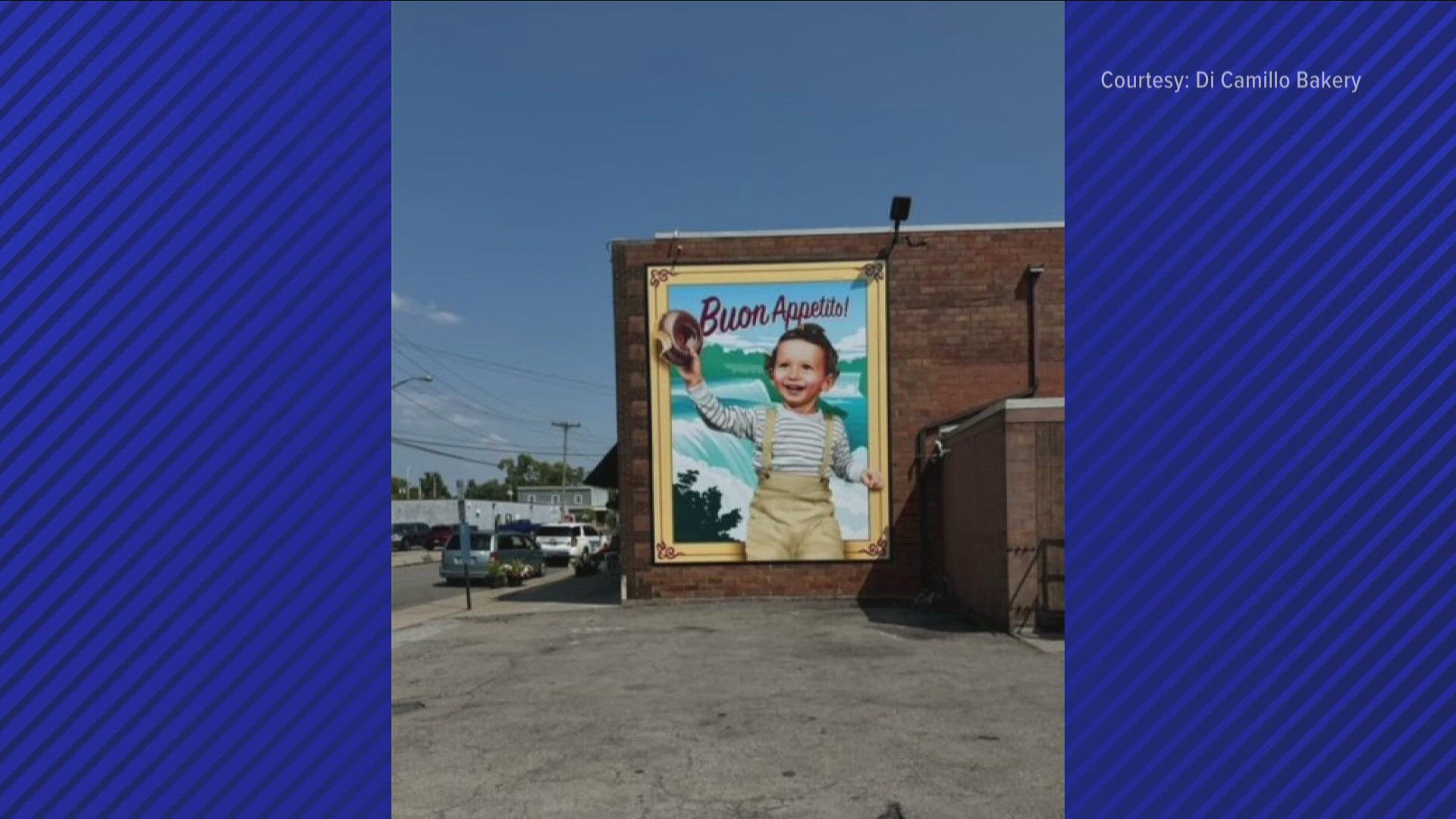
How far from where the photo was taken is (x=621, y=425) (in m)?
19.4

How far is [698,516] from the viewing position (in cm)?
1894

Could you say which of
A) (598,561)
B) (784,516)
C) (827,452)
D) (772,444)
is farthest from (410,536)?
(827,452)

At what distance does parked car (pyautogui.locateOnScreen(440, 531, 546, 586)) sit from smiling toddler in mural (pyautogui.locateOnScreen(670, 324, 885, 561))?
12.0 metres

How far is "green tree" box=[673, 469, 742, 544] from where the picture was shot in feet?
62.0

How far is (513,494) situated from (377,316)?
414 feet

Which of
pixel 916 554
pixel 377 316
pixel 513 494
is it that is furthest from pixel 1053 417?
pixel 513 494

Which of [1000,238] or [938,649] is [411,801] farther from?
[1000,238]

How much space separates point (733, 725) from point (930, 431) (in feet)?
40.3

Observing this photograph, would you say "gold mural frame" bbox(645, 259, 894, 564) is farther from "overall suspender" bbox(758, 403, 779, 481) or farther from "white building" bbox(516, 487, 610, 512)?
"white building" bbox(516, 487, 610, 512)

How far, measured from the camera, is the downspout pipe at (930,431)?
1869 cm

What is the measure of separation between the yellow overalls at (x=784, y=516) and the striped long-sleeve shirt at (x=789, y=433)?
116mm

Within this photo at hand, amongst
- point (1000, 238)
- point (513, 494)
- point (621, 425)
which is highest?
point (1000, 238)

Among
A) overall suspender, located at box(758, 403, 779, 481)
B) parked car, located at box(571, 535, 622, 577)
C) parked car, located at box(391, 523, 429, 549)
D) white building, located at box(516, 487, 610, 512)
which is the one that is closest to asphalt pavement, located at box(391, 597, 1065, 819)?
overall suspender, located at box(758, 403, 779, 481)

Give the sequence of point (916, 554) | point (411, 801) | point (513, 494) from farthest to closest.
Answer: point (513, 494) → point (916, 554) → point (411, 801)
